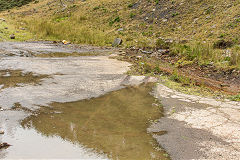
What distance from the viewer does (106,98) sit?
18.4ft

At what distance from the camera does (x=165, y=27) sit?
15.3 meters

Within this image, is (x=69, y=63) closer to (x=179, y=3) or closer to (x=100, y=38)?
(x=100, y=38)

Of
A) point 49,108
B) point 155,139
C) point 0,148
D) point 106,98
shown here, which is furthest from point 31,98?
point 155,139

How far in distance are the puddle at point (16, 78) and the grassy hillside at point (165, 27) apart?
17.7ft

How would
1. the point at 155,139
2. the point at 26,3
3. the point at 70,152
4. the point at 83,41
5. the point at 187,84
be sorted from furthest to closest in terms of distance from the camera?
the point at 26,3
the point at 83,41
the point at 187,84
the point at 155,139
the point at 70,152

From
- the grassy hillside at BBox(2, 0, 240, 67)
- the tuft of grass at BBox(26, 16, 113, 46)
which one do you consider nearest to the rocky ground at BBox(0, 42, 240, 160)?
the grassy hillside at BBox(2, 0, 240, 67)

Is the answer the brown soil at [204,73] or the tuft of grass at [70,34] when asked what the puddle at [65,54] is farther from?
the tuft of grass at [70,34]

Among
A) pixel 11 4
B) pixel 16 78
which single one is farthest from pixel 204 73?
pixel 11 4

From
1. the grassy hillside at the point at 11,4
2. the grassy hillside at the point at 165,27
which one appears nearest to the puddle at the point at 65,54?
the grassy hillside at the point at 165,27

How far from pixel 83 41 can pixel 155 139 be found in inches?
441

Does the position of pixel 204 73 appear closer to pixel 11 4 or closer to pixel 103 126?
pixel 103 126

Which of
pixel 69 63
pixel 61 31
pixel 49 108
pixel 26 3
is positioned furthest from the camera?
pixel 26 3

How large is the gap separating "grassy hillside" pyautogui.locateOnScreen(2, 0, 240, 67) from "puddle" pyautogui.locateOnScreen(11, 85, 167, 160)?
4558 mm

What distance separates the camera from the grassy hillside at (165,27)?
33.3 feet
